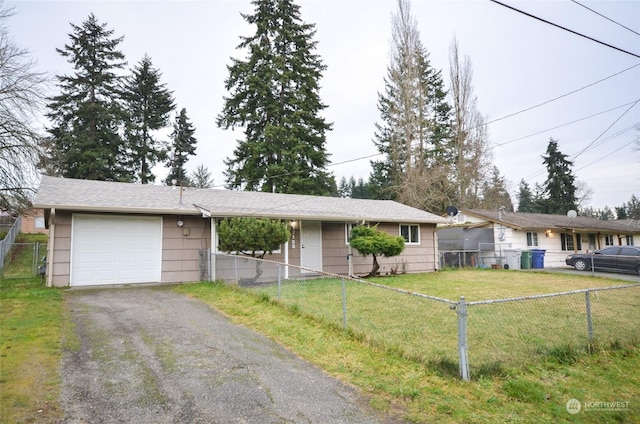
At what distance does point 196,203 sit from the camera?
12297 millimetres

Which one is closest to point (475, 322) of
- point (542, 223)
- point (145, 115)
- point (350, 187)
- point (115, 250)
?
point (115, 250)

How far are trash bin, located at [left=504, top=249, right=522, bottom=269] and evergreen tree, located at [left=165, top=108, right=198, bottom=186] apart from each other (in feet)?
86.6

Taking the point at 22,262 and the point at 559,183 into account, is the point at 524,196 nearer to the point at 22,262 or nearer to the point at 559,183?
the point at 559,183

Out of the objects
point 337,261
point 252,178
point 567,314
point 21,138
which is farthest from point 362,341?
point 252,178

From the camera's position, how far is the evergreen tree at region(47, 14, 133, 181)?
24422 mm

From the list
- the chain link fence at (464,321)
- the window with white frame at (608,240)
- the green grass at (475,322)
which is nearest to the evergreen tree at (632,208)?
the window with white frame at (608,240)

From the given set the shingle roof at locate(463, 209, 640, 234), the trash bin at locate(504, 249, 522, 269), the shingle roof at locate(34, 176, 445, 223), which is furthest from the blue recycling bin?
the shingle roof at locate(34, 176, 445, 223)

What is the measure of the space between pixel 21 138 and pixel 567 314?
19.7 metres

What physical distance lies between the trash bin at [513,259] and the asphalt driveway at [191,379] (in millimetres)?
17381

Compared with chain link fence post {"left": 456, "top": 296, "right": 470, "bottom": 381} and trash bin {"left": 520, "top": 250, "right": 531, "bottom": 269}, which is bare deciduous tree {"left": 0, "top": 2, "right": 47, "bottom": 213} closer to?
chain link fence post {"left": 456, "top": 296, "right": 470, "bottom": 381}

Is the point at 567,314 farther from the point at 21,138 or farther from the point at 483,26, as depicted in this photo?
the point at 21,138

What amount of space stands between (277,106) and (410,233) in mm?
16766

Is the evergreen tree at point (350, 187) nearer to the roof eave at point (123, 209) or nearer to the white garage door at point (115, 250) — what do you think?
the roof eave at point (123, 209)

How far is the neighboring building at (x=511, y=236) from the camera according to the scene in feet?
65.8
